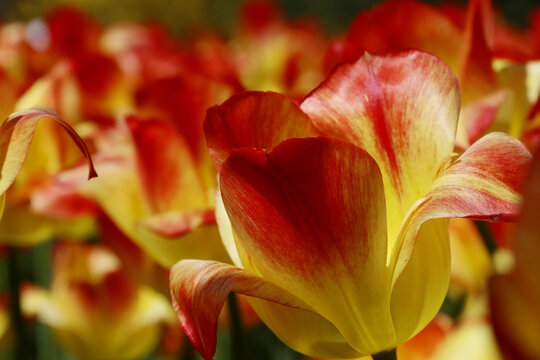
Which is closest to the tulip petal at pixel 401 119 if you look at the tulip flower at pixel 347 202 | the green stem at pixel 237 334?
the tulip flower at pixel 347 202

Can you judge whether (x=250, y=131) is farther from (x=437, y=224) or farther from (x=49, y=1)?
(x=49, y=1)

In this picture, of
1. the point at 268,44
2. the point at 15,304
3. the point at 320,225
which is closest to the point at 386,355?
the point at 320,225

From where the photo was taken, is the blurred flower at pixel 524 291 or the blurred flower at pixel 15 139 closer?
the blurred flower at pixel 524 291

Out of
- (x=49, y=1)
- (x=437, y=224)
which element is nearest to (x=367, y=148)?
(x=437, y=224)

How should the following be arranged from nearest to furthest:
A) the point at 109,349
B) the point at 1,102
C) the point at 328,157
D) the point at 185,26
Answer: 1. the point at 328,157
2. the point at 1,102
3. the point at 109,349
4. the point at 185,26

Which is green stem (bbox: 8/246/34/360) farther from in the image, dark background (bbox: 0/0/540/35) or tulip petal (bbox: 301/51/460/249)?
dark background (bbox: 0/0/540/35)

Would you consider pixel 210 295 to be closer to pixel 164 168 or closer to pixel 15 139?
pixel 15 139

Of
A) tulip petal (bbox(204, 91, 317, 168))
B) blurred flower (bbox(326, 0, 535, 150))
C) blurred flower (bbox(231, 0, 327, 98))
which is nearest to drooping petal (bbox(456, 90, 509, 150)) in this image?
blurred flower (bbox(326, 0, 535, 150))

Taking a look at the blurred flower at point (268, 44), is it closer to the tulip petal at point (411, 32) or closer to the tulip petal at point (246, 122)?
the tulip petal at point (411, 32)

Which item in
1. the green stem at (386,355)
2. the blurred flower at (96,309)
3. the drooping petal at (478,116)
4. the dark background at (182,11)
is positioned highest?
the drooping petal at (478,116)
